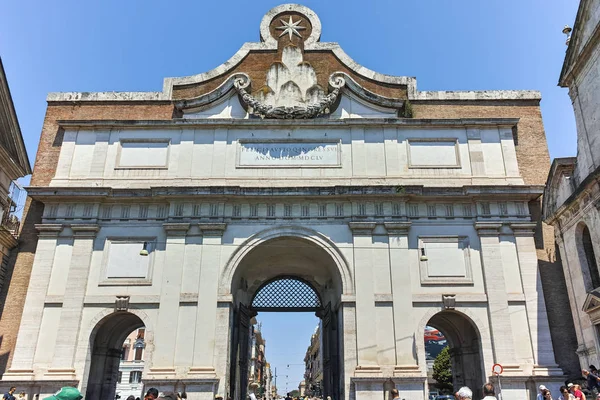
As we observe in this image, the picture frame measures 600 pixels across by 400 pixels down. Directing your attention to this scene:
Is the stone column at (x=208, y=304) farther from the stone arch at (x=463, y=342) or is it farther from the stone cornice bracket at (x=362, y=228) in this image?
the stone arch at (x=463, y=342)

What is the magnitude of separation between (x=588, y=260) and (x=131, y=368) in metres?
41.9

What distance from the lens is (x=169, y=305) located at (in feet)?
61.8

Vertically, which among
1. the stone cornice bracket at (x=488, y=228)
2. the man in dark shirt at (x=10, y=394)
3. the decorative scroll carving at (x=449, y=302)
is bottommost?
the man in dark shirt at (x=10, y=394)

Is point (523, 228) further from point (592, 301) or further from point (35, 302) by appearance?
point (35, 302)

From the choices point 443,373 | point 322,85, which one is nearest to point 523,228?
point 322,85

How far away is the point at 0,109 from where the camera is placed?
18781 mm

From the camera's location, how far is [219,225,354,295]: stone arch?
19188 mm

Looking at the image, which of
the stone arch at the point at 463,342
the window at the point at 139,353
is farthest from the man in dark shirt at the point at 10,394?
the window at the point at 139,353

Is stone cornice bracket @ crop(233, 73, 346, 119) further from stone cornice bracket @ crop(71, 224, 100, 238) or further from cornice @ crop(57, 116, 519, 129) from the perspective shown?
stone cornice bracket @ crop(71, 224, 100, 238)

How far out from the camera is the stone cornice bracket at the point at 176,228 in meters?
19.8

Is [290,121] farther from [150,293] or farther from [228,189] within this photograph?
[150,293]

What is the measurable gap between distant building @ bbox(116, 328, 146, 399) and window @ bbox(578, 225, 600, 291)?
39430mm

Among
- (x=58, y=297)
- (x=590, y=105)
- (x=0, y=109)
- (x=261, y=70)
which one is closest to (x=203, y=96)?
(x=261, y=70)

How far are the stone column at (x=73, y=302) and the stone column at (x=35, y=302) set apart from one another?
0.82m
